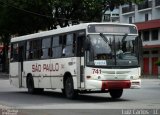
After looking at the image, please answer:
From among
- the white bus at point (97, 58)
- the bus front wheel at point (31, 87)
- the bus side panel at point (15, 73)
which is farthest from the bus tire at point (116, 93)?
the bus side panel at point (15, 73)

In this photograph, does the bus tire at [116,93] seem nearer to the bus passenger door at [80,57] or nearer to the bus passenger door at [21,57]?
the bus passenger door at [80,57]

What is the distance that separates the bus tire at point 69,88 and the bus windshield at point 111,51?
1.81 metres

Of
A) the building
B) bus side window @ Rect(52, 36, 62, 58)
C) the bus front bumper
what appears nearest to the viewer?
the bus front bumper

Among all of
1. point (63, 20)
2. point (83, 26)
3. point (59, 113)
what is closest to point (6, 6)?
point (63, 20)

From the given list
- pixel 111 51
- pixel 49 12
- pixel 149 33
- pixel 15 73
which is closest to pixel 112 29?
pixel 111 51

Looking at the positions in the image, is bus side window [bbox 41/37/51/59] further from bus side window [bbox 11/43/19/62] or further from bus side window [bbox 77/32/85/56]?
bus side window [bbox 11/43/19/62]

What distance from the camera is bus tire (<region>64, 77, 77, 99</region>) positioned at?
2056 centimetres

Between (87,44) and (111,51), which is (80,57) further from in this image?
(111,51)

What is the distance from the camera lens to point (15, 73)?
2720 cm

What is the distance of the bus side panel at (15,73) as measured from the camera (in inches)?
1052

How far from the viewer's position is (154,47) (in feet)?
209

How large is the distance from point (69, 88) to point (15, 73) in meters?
7.13

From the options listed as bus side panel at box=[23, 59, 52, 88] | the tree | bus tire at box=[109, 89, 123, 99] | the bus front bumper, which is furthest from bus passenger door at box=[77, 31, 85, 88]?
the tree

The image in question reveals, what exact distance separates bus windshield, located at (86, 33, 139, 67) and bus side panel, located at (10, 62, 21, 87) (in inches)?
326
